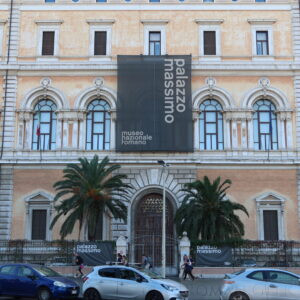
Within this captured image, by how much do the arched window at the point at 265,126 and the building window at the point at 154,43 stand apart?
780cm

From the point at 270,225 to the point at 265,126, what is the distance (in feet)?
21.9

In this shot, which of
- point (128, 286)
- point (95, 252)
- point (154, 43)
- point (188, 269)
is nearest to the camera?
point (128, 286)

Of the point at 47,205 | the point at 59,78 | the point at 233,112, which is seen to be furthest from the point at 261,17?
the point at 47,205

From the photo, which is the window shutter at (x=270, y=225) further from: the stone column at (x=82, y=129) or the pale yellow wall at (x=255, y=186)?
the stone column at (x=82, y=129)

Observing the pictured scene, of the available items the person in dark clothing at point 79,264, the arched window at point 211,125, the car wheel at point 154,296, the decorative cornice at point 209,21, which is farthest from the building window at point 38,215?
the car wheel at point 154,296

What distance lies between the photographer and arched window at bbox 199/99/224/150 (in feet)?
110

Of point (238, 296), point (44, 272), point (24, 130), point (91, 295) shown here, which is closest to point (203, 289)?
point (238, 296)

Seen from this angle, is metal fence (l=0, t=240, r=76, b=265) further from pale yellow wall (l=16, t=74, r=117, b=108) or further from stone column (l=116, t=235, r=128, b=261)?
pale yellow wall (l=16, t=74, r=117, b=108)

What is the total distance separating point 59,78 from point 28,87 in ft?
→ 7.29

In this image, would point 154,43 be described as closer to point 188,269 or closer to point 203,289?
point 188,269

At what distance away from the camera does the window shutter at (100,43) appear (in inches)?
1377

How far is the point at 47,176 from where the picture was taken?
108 feet

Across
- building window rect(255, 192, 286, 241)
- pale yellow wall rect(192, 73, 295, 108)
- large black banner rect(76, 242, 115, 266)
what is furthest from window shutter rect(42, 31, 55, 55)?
building window rect(255, 192, 286, 241)

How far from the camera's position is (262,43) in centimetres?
3500
